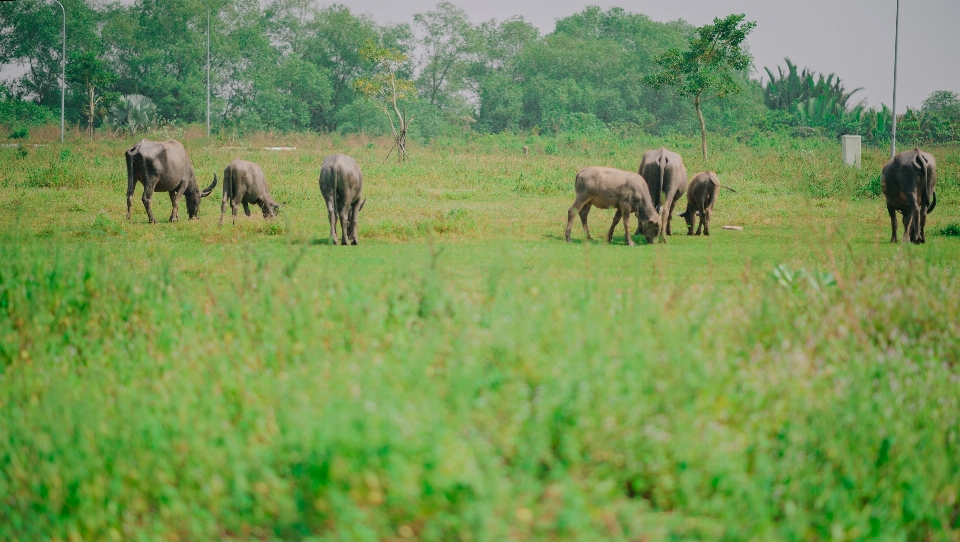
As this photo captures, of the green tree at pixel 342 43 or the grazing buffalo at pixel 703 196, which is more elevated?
the green tree at pixel 342 43

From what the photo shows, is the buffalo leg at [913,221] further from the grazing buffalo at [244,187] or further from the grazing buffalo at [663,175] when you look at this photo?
the grazing buffalo at [244,187]

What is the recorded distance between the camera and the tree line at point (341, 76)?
5491 cm

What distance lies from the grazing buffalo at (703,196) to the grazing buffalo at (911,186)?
285 centimetres

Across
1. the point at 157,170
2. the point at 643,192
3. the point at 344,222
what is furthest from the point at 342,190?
the point at 157,170

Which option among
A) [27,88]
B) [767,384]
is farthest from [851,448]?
[27,88]

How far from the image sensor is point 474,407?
4.59m

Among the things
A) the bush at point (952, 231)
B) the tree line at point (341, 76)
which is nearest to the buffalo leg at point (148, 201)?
the bush at point (952, 231)

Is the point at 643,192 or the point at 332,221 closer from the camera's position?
the point at 332,221

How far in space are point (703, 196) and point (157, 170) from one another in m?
10.3

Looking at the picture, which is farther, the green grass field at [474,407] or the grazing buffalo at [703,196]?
the grazing buffalo at [703,196]

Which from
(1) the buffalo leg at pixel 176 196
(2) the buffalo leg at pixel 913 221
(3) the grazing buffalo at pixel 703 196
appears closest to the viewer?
(2) the buffalo leg at pixel 913 221

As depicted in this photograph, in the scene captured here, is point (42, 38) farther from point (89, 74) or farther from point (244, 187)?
point (244, 187)

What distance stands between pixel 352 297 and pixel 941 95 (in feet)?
233

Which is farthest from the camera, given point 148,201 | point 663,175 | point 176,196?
point 176,196
